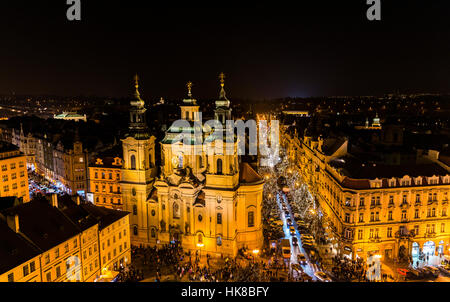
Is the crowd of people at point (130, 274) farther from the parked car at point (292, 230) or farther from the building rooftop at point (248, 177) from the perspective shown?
the parked car at point (292, 230)

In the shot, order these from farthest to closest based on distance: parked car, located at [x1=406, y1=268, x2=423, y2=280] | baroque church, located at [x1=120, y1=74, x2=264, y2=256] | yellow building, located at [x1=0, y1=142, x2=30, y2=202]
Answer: yellow building, located at [x1=0, y1=142, x2=30, y2=202] → baroque church, located at [x1=120, y1=74, x2=264, y2=256] → parked car, located at [x1=406, y1=268, x2=423, y2=280]

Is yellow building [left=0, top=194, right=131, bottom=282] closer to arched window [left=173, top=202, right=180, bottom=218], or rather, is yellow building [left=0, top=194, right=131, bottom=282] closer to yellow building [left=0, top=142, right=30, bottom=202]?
arched window [left=173, top=202, right=180, bottom=218]

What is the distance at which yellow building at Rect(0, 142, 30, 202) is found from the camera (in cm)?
6025

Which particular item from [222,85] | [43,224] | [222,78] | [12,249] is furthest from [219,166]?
[12,249]

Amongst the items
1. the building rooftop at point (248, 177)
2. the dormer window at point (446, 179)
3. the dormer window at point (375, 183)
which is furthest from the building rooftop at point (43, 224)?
the dormer window at point (446, 179)

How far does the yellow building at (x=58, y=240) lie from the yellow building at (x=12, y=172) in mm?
26718

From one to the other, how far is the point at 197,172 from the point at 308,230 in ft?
61.6

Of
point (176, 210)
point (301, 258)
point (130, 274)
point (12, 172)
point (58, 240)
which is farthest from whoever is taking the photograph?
point (12, 172)

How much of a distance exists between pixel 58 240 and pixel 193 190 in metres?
18.8

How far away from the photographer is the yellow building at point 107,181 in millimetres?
63250

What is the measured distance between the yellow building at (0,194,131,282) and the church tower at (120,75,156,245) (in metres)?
7.02

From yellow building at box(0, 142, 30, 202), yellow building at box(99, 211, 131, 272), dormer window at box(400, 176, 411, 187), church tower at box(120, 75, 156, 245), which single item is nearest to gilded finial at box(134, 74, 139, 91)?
church tower at box(120, 75, 156, 245)

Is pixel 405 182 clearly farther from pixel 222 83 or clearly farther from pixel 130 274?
pixel 130 274

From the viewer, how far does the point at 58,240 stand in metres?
34.6
